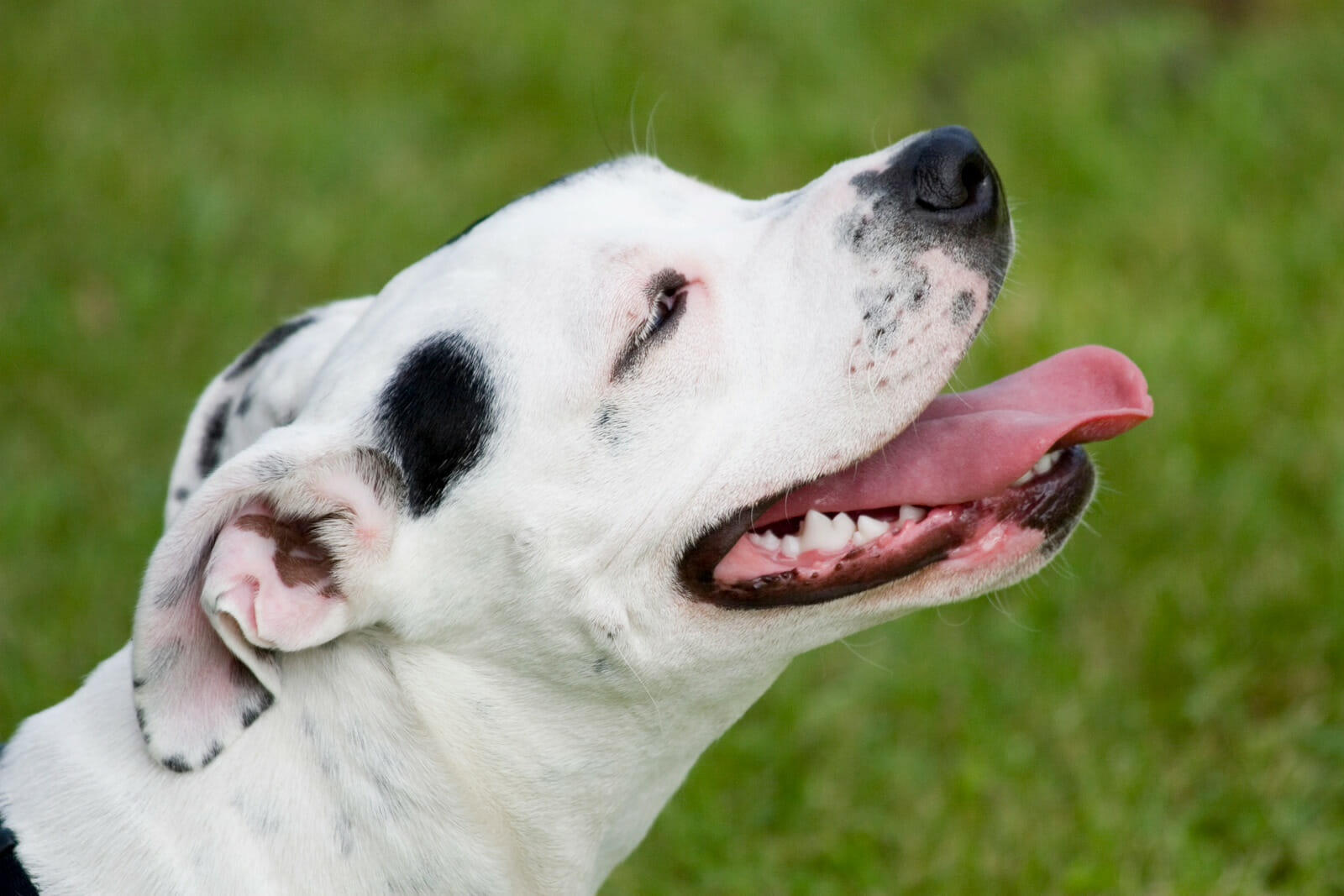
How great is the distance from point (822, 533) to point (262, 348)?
1351mm

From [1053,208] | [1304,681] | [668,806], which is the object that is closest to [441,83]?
[1053,208]

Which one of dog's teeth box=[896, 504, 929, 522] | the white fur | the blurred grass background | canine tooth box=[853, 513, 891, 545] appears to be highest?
the white fur

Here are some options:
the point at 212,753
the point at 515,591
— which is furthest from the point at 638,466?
the point at 212,753

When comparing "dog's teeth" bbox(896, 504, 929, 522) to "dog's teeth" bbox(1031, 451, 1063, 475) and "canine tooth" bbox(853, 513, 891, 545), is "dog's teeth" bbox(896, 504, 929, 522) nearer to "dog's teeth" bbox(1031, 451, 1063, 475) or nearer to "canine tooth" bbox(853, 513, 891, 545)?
"canine tooth" bbox(853, 513, 891, 545)

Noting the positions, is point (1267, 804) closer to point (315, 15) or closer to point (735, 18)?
point (735, 18)

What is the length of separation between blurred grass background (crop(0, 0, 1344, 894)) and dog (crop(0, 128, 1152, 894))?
0.89 m

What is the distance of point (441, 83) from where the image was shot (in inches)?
294

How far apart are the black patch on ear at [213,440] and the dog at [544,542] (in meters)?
0.49

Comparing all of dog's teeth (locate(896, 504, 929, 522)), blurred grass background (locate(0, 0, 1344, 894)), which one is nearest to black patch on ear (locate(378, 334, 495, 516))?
dog's teeth (locate(896, 504, 929, 522))

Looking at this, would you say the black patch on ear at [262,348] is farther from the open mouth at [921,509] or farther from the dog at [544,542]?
the open mouth at [921,509]

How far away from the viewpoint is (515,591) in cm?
255

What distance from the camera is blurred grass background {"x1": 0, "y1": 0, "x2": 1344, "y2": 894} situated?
384cm

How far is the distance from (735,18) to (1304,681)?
5.19 m

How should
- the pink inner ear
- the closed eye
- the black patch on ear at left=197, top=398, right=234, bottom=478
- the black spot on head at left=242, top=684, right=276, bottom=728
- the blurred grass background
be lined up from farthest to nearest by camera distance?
the blurred grass background, the black patch on ear at left=197, top=398, right=234, bottom=478, the closed eye, the black spot on head at left=242, top=684, right=276, bottom=728, the pink inner ear
